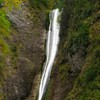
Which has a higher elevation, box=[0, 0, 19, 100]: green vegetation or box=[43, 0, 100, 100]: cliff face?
→ box=[0, 0, 19, 100]: green vegetation

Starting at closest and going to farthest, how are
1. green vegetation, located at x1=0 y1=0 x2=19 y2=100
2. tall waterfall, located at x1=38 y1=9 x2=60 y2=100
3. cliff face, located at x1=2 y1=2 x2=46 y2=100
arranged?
green vegetation, located at x1=0 y1=0 x2=19 y2=100, tall waterfall, located at x1=38 y1=9 x2=60 y2=100, cliff face, located at x1=2 y1=2 x2=46 y2=100

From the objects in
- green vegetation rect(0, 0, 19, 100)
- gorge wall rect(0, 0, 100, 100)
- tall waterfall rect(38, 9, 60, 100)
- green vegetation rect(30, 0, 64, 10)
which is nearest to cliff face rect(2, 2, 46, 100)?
gorge wall rect(0, 0, 100, 100)

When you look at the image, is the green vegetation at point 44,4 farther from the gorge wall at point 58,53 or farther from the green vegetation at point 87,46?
the green vegetation at point 87,46

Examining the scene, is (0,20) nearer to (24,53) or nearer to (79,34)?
(79,34)

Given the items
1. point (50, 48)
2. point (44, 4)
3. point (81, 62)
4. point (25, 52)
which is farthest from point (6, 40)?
point (44, 4)

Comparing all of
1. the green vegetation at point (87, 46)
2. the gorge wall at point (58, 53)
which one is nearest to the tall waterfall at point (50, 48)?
the gorge wall at point (58, 53)

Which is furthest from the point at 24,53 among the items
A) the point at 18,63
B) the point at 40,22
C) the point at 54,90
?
the point at 54,90

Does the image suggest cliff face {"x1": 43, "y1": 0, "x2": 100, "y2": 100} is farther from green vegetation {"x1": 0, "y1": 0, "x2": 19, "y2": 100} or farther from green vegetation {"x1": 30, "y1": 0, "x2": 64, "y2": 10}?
green vegetation {"x1": 30, "y1": 0, "x2": 64, "y2": 10}

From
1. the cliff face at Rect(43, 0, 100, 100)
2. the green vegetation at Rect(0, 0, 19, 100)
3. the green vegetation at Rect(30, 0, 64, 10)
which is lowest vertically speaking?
the cliff face at Rect(43, 0, 100, 100)
